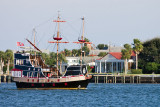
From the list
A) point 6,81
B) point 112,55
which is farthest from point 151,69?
point 6,81

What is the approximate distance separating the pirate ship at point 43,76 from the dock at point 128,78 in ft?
123

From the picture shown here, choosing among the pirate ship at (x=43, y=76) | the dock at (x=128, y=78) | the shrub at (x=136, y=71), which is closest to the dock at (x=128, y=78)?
the dock at (x=128, y=78)

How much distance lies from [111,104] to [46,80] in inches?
1203

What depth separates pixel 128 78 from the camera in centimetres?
13312

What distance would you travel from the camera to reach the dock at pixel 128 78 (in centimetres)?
12957

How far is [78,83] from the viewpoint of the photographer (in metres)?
93.0

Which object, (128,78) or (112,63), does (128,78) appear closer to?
(128,78)

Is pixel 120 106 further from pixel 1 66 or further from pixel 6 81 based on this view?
pixel 1 66

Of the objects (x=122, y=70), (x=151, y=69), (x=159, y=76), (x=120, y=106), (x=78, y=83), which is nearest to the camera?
(x=120, y=106)

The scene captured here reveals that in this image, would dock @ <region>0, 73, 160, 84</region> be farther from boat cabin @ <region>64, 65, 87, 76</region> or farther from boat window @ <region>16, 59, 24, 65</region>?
boat window @ <region>16, 59, 24, 65</region>

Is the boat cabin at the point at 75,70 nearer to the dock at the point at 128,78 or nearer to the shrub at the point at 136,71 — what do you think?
the dock at the point at 128,78

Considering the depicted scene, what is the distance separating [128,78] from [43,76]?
4309 centimetres

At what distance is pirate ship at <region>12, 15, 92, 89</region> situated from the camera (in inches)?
3659

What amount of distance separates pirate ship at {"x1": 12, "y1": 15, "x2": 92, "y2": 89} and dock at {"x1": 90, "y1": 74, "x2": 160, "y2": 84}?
123 feet
